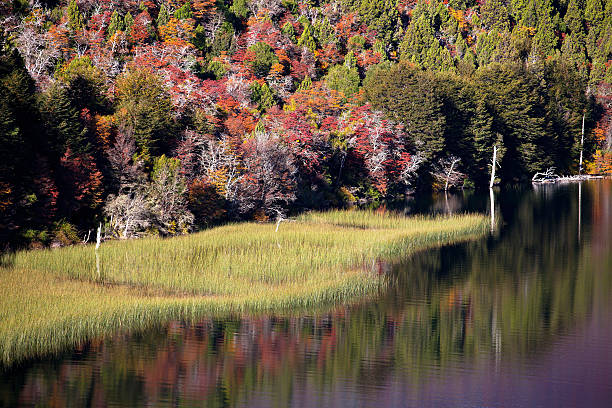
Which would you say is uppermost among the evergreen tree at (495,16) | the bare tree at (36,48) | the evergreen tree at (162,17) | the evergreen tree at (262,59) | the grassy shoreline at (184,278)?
the evergreen tree at (495,16)

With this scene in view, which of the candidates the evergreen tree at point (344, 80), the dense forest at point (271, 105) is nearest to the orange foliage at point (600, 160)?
the dense forest at point (271, 105)

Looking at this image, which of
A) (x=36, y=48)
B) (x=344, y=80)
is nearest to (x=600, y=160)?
(x=344, y=80)

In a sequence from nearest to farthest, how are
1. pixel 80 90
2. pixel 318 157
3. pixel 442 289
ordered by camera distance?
pixel 442 289
pixel 80 90
pixel 318 157

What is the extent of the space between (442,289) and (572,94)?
8860 cm

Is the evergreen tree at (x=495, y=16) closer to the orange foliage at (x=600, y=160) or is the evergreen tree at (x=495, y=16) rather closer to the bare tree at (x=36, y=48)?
the orange foliage at (x=600, y=160)

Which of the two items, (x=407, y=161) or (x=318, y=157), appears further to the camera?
(x=407, y=161)

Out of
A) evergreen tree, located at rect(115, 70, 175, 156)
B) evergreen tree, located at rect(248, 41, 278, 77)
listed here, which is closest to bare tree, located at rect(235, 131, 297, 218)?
evergreen tree, located at rect(115, 70, 175, 156)

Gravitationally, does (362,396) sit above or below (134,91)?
below

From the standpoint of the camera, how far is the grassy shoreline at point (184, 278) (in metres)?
24.1

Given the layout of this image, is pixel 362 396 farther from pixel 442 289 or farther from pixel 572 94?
pixel 572 94

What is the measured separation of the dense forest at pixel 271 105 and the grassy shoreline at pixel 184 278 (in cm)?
482

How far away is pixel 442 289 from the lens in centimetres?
3319

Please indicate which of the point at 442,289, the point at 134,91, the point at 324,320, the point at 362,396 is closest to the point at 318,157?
the point at 134,91

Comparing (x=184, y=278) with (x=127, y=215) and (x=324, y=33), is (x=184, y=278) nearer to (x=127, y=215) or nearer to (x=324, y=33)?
(x=127, y=215)
